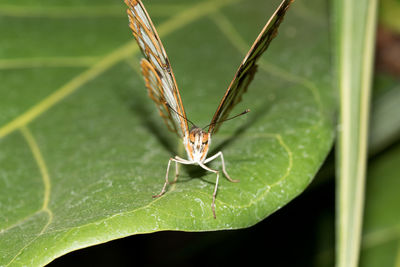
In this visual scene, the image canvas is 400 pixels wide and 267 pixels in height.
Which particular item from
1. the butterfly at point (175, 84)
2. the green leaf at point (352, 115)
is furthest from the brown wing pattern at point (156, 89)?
the green leaf at point (352, 115)

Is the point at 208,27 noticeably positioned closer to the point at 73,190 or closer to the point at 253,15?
the point at 253,15

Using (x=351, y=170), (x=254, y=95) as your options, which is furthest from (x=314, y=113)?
(x=351, y=170)

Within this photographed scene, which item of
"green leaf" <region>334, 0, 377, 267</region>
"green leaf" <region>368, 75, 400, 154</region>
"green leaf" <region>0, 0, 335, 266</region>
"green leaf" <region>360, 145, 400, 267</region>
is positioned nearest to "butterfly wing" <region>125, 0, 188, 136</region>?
"green leaf" <region>0, 0, 335, 266</region>

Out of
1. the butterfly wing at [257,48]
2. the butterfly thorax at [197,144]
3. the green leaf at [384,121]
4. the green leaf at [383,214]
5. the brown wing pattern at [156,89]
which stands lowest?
the green leaf at [383,214]

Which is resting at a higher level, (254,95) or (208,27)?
(208,27)

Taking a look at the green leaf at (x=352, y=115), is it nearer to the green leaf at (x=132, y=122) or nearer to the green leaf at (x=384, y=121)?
the green leaf at (x=132, y=122)

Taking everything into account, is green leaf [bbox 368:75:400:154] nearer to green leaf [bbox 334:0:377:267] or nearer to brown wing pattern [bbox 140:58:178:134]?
green leaf [bbox 334:0:377:267]
